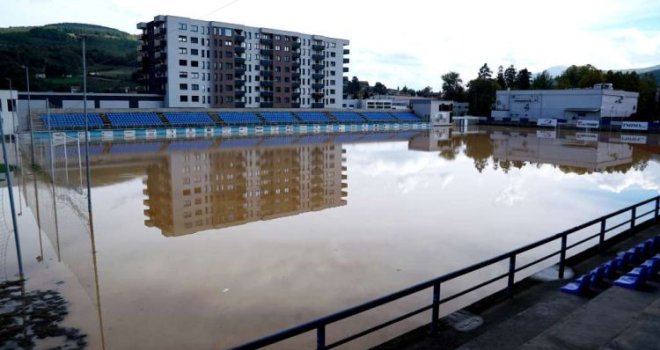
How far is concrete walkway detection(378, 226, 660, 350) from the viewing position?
264 inches

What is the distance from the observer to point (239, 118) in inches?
2448

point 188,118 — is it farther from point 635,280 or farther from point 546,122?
point 546,122

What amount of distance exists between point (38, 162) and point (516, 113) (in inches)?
3546

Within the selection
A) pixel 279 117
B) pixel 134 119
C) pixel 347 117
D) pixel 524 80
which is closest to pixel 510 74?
pixel 524 80

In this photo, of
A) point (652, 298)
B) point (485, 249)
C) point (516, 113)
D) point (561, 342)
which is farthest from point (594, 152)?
point (516, 113)

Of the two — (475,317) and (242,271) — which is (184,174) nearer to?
(242,271)

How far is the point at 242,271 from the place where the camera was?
12.6m

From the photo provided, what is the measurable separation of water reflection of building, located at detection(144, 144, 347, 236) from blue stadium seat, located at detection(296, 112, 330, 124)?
29.8 m

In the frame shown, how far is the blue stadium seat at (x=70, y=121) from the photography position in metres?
46.7

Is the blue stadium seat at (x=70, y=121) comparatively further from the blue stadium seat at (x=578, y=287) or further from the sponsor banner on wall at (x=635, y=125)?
the sponsor banner on wall at (x=635, y=125)

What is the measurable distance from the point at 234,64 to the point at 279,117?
1850 cm

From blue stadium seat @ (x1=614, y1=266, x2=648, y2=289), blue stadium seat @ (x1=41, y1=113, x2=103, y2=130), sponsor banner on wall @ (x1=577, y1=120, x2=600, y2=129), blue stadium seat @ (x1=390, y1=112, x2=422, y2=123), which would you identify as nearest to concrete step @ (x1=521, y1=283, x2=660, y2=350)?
blue stadium seat @ (x1=614, y1=266, x2=648, y2=289)

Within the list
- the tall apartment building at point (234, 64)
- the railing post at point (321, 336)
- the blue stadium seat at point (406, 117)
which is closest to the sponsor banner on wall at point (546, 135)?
the blue stadium seat at point (406, 117)

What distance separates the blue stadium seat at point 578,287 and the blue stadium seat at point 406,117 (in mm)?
72355
